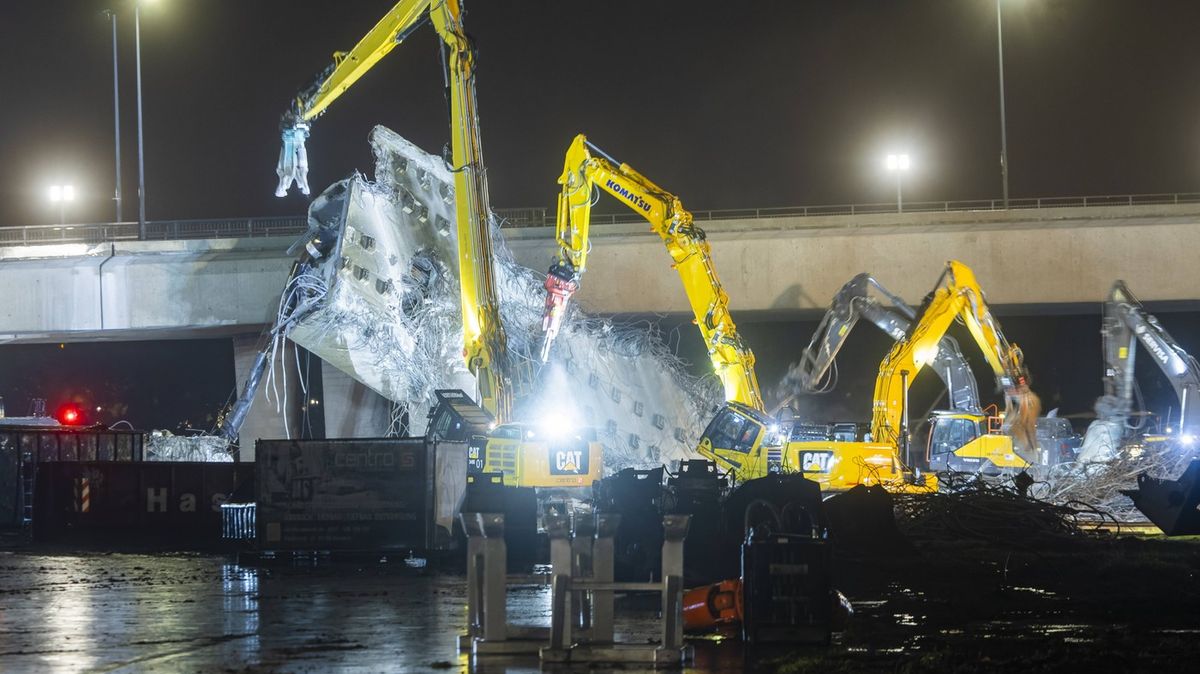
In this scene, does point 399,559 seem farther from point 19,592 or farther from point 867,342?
point 867,342

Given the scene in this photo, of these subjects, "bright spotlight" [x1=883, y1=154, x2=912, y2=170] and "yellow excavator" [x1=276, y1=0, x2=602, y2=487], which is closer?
"yellow excavator" [x1=276, y1=0, x2=602, y2=487]

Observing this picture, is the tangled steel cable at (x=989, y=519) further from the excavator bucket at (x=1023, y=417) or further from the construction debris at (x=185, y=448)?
the construction debris at (x=185, y=448)

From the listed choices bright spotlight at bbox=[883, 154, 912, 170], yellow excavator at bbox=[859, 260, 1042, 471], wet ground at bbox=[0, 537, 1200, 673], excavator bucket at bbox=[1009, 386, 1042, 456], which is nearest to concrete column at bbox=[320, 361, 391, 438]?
yellow excavator at bbox=[859, 260, 1042, 471]

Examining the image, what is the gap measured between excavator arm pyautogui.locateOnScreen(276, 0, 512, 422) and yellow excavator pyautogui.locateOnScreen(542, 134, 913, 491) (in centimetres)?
169

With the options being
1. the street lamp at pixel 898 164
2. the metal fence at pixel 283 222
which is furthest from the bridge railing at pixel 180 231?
the street lamp at pixel 898 164

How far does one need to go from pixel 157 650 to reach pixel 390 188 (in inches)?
1007

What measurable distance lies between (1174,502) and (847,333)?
15979mm

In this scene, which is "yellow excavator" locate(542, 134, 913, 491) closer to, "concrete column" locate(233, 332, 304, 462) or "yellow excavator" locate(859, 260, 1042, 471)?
"yellow excavator" locate(859, 260, 1042, 471)

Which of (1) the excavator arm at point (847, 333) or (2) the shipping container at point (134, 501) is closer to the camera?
(2) the shipping container at point (134, 501)

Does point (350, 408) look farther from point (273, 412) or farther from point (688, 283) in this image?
point (688, 283)

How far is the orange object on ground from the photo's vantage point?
12.7m

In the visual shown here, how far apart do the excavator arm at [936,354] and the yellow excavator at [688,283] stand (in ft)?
5.46

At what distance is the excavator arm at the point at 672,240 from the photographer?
101ft

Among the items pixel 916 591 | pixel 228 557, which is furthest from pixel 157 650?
pixel 228 557
